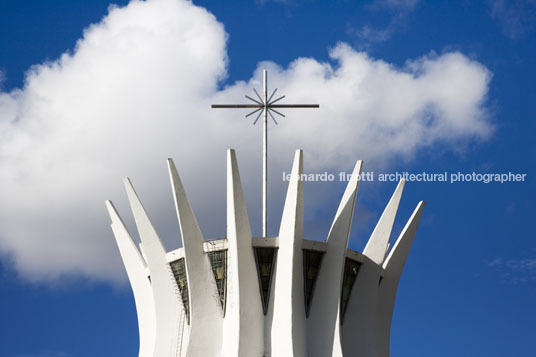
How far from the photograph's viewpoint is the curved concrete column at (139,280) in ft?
130

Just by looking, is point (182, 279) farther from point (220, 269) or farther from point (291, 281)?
point (291, 281)

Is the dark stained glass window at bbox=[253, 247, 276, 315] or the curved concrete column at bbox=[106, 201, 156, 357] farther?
the curved concrete column at bbox=[106, 201, 156, 357]

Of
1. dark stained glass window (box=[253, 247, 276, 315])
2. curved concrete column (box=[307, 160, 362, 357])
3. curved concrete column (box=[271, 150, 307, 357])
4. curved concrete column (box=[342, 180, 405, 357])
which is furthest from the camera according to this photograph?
curved concrete column (box=[342, 180, 405, 357])

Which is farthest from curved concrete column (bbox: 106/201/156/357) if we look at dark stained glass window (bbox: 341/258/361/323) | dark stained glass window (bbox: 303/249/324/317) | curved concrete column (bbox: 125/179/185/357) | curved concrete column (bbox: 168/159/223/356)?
dark stained glass window (bbox: 341/258/361/323)

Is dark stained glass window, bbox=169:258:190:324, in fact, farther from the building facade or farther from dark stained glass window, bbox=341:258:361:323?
dark stained glass window, bbox=341:258:361:323

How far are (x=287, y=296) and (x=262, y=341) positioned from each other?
2.12 metres

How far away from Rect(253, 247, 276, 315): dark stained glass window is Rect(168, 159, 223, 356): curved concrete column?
2.01 metres

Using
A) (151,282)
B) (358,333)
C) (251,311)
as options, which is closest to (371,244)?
(358,333)

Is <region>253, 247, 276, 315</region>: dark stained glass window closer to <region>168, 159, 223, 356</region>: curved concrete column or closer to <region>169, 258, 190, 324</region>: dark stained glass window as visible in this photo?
<region>168, 159, 223, 356</region>: curved concrete column

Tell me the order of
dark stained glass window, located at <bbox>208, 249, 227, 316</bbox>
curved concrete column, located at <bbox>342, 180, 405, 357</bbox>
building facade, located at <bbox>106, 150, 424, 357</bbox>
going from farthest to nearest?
curved concrete column, located at <bbox>342, 180, 405, 357</bbox>
dark stained glass window, located at <bbox>208, 249, 227, 316</bbox>
building facade, located at <bbox>106, 150, 424, 357</bbox>

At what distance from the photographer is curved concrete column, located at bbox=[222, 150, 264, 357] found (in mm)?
35656

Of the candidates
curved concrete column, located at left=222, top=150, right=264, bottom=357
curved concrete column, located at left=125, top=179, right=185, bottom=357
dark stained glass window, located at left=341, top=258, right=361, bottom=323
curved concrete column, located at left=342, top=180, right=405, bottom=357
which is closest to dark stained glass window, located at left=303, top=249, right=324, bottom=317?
dark stained glass window, located at left=341, top=258, right=361, bottom=323

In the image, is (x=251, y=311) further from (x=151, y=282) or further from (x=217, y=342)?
(x=151, y=282)

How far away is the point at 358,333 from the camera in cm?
3756
